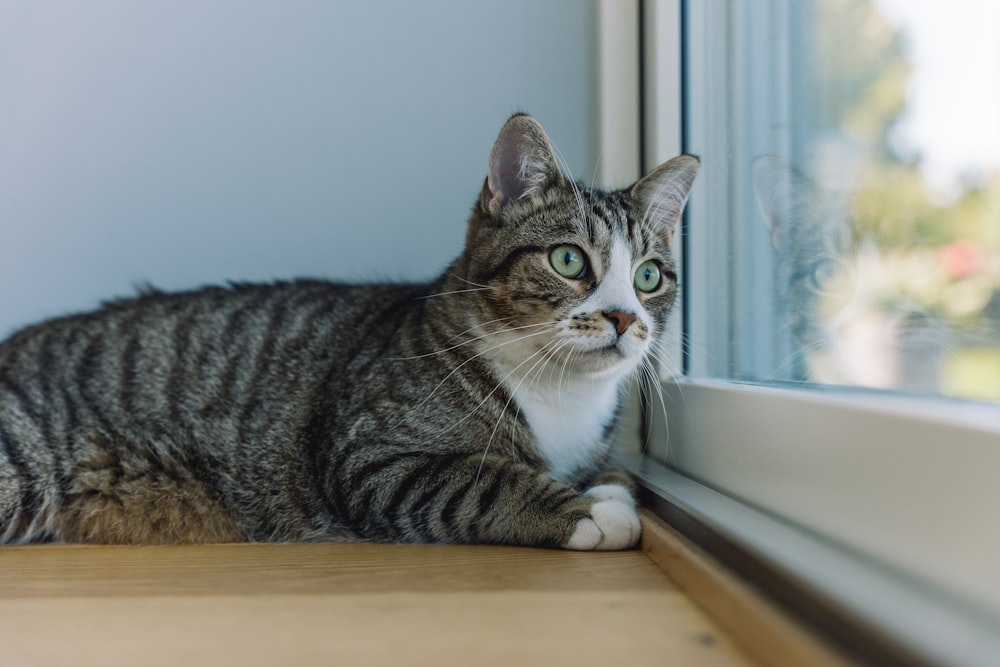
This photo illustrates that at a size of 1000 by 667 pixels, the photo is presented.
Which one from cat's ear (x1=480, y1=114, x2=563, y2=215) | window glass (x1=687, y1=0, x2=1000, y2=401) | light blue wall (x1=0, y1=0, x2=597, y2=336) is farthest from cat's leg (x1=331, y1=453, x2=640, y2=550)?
light blue wall (x1=0, y1=0, x2=597, y2=336)

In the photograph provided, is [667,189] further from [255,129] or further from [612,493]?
[255,129]

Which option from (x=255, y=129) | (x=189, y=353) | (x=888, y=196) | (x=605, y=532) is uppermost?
(x=255, y=129)

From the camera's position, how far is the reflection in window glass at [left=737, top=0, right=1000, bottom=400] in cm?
70

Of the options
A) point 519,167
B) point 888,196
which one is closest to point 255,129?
point 519,167

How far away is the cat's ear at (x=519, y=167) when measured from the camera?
4.32 ft

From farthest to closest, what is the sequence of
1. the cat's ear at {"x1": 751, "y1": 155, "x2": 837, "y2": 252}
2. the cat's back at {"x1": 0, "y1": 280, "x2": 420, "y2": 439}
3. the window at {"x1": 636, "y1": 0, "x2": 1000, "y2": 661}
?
the cat's back at {"x1": 0, "y1": 280, "x2": 420, "y2": 439}, the cat's ear at {"x1": 751, "y1": 155, "x2": 837, "y2": 252}, the window at {"x1": 636, "y1": 0, "x2": 1000, "y2": 661}

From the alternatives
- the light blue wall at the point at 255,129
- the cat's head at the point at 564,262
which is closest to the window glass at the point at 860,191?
the cat's head at the point at 564,262

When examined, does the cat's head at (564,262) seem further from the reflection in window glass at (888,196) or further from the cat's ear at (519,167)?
the reflection in window glass at (888,196)

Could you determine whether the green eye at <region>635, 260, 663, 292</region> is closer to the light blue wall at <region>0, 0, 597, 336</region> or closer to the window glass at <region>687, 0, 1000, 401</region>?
the window glass at <region>687, 0, 1000, 401</region>

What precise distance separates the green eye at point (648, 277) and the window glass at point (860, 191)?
15 cm

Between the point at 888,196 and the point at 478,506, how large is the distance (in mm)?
707

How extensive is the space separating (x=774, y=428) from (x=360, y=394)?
2.32 feet

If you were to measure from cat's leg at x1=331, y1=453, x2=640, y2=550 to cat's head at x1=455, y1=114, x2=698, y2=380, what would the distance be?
200 mm

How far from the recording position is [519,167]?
54.1 inches
